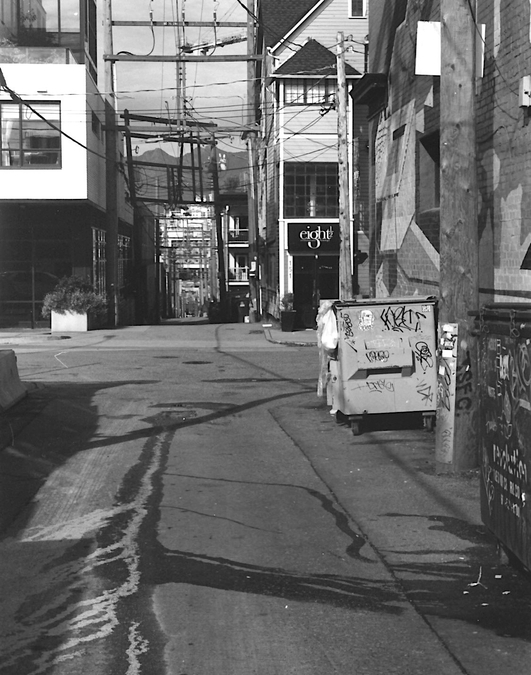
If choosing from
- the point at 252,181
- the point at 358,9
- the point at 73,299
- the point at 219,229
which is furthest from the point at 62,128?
the point at 219,229

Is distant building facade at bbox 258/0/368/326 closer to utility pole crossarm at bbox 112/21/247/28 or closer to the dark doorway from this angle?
the dark doorway

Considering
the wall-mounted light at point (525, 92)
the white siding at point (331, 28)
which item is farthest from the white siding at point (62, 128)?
the wall-mounted light at point (525, 92)

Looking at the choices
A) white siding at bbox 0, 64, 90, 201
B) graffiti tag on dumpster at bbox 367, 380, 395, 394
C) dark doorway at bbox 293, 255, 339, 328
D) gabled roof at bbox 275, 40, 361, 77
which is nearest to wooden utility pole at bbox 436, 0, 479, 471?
graffiti tag on dumpster at bbox 367, 380, 395, 394

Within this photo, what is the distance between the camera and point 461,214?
970 cm

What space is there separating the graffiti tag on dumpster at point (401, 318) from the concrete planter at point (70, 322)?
23.3 metres

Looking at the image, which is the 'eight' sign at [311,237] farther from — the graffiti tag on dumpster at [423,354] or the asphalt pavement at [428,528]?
the graffiti tag on dumpster at [423,354]

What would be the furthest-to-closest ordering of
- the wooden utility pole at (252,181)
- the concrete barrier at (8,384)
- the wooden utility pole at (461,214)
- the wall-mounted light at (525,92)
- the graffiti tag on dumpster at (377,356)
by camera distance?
1. the wooden utility pole at (252,181)
2. the concrete barrier at (8,384)
3. the graffiti tag on dumpster at (377,356)
4. the wall-mounted light at (525,92)
5. the wooden utility pole at (461,214)

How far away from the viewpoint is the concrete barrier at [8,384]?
14.1 meters

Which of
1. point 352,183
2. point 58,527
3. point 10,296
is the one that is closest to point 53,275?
point 10,296

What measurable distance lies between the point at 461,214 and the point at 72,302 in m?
25.5

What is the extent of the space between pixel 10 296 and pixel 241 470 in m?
27.7

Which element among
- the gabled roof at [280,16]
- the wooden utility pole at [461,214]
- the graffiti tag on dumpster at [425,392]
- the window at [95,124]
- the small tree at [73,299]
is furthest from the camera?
the gabled roof at [280,16]

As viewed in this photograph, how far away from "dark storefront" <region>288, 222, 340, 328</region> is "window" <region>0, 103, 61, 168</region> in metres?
9.27

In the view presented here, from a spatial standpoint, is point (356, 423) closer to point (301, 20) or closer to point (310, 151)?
point (310, 151)
